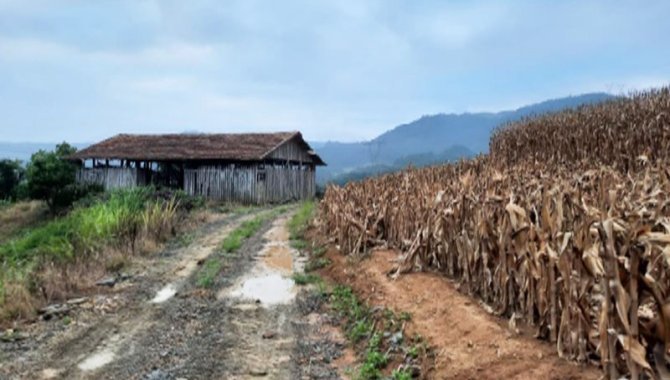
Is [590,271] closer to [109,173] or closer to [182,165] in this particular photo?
[182,165]

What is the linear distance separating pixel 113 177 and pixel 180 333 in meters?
27.0

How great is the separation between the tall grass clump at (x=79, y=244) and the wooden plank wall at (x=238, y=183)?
1004 centimetres

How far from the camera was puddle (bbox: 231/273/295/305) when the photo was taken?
9273 millimetres

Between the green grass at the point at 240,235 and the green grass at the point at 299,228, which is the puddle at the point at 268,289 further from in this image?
the green grass at the point at 299,228

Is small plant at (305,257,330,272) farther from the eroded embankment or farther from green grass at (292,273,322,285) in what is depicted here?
the eroded embankment

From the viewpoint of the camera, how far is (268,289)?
Result: 388 inches

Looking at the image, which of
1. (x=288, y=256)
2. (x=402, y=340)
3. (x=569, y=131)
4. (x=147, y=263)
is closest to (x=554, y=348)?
(x=402, y=340)

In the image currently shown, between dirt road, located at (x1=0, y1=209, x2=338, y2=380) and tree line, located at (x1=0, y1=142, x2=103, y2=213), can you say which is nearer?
dirt road, located at (x1=0, y1=209, x2=338, y2=380)

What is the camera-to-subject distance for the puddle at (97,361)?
6.25 metres

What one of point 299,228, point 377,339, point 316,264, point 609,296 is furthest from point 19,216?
point 609,296

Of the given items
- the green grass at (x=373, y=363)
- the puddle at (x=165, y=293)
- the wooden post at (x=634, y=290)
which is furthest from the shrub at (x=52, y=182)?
the wooden post at (x=634, y=290)

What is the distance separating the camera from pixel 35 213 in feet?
104

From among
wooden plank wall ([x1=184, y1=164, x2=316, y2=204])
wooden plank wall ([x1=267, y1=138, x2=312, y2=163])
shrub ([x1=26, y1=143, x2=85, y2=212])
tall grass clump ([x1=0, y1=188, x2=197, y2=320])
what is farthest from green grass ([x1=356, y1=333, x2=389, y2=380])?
shrub ([x1=26, y1=143, x2=85, y2=212])

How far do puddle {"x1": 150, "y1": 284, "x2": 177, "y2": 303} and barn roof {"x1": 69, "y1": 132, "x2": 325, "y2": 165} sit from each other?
1883 cm
